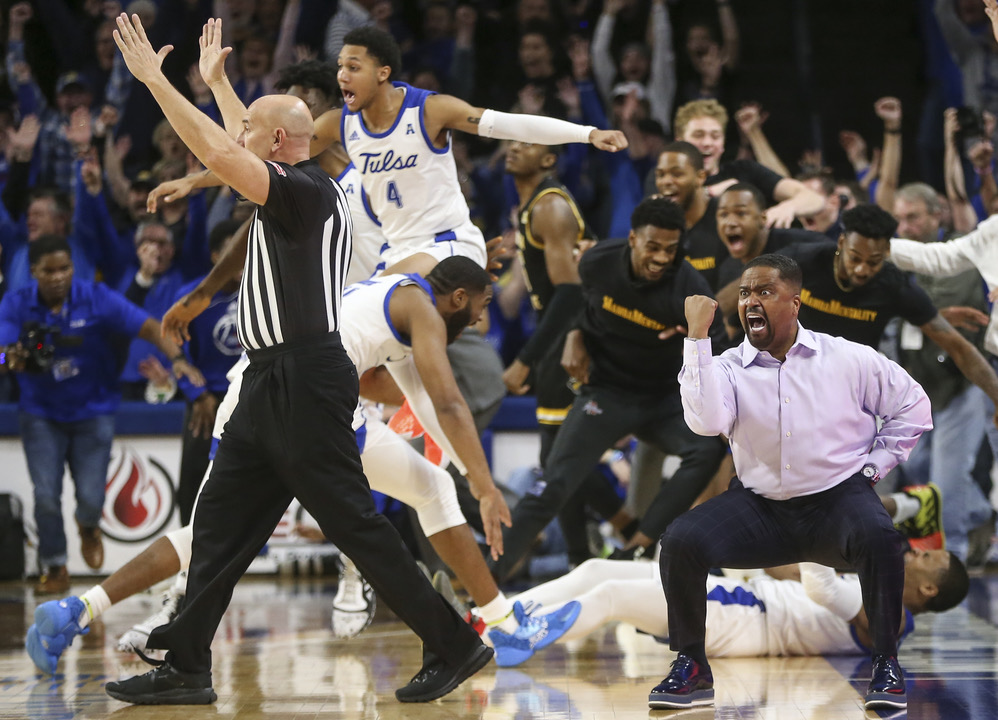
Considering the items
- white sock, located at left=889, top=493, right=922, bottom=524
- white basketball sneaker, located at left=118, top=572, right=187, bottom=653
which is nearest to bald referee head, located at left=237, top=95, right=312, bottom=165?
white basketball sneaker, located at left=118, top=572, right=187, bottom=653

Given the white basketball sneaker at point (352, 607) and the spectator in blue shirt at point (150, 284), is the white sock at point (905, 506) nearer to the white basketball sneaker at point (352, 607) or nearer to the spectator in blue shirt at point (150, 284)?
the white basketball sneaker at point (352, 607)

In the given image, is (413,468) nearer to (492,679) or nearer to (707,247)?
(492,679)

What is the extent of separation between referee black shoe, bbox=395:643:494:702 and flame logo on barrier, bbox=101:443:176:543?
4.27 m

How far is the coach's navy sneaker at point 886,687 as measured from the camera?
3.71 meters

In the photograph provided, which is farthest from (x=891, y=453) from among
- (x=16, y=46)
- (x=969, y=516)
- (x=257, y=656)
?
(x=16, y=46)

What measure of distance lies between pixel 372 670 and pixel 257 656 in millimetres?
631

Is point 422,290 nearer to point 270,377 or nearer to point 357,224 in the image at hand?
point 270,377

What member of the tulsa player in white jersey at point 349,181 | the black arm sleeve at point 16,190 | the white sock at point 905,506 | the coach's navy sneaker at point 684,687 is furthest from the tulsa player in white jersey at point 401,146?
the black arm sleeve at point 16,190

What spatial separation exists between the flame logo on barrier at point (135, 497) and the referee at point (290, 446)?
399 centimetres

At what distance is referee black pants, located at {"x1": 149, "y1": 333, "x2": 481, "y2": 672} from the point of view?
3719 mm

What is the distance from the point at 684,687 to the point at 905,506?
2.73 meters

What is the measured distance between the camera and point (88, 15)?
10.5 metres

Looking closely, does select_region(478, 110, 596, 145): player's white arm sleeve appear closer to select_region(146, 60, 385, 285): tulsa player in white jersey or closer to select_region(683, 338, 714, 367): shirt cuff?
select_region(146, 60, 385, 285): tulsa player in white jersey

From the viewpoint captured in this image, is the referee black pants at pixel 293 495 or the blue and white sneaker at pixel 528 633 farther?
the blue and white sneaker at pixel 528 633
